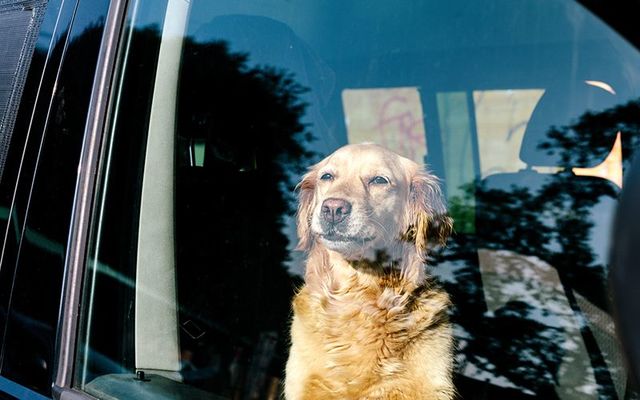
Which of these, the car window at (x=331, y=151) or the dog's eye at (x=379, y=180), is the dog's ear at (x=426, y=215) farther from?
the dog's eye at (x=379, y=180)

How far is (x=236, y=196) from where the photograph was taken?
6.94 feet

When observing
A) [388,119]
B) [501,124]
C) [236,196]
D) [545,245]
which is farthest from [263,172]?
[545,245]

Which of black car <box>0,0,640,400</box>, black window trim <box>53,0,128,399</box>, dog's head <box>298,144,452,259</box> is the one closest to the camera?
black car <box>0,0,640,400</box>

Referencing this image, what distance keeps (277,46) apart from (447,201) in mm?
673

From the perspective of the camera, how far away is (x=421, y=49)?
6.21 ft

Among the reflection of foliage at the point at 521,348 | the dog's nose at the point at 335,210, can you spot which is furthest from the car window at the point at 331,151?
the dog's nose at the point at 335,210

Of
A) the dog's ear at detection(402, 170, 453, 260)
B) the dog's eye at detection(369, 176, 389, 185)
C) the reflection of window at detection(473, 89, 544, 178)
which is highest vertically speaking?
the reflection of window at detection(473, 89, 544, 178)

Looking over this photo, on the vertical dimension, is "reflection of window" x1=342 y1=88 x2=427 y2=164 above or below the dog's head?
above

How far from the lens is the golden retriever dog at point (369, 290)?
6.25ft

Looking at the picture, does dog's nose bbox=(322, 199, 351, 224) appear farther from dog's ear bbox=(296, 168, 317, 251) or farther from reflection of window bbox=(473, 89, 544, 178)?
reflection of window bbox=(473, 89, 544, 178)

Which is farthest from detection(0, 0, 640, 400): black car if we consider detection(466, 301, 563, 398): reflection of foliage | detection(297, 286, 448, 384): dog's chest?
detection(297, 286, 448, 384): dog's chest

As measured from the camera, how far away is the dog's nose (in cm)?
211

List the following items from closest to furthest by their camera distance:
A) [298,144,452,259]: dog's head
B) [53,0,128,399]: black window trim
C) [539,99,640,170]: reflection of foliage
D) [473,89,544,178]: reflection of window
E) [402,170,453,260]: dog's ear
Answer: [539,99,640,170]: reflection of foliage < [473,89,544,178]: reflection of window < [402,170,453,260]: dog's ear < [298,144,452,259]: dog's head < [53,0,128,399]: black window trim

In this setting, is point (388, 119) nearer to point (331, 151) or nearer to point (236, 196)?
point (331, 151)
